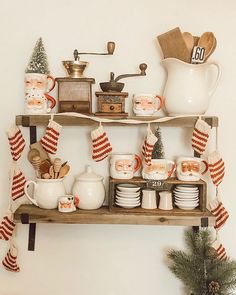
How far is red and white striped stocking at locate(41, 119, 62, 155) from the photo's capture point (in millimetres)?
1441

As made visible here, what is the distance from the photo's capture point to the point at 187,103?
1.46 m

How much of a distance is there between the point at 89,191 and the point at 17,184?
0.27 m

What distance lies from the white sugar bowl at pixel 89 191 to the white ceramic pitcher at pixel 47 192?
6 centimetres

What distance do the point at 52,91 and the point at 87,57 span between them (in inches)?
7.5

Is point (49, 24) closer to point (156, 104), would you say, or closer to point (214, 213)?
point (156, 104)

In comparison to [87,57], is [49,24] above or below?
above

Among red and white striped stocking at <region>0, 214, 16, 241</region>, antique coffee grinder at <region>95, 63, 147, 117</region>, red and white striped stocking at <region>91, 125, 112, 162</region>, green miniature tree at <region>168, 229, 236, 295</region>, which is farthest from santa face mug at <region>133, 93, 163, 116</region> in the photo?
red and white striped stocking at <region>0, 214, 16, 241</region>

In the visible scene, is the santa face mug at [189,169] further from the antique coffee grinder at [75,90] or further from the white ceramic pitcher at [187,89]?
the antique coffee grinder at [75,90]

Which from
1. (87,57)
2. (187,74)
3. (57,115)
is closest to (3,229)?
(57,115)

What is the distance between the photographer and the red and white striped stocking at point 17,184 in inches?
59.8

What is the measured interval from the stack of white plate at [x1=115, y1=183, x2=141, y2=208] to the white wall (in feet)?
0.52

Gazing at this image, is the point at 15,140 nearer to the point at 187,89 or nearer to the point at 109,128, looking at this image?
the point at 109,128

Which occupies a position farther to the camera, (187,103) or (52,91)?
(52,91)

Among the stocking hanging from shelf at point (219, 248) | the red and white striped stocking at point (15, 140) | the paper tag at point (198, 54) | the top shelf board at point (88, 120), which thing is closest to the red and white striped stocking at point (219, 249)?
the stocking hanging from shelf at point (219, 248)
